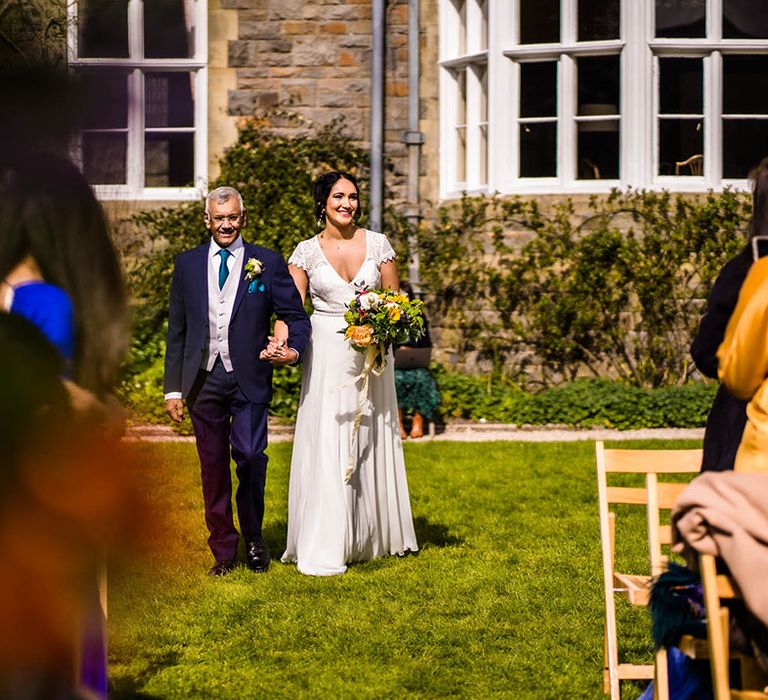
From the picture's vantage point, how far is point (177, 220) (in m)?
12.9

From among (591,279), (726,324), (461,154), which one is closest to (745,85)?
(591,279)

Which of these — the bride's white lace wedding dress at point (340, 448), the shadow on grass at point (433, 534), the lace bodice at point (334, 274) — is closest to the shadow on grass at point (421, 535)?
the shadow on grass at point (433, 534)

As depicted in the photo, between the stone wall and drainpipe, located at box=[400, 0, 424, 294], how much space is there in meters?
0.12

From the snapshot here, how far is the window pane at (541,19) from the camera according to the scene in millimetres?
13016

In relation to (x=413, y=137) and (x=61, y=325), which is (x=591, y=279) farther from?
(x=61, y=325)

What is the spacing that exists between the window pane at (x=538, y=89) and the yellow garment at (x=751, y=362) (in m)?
10.0

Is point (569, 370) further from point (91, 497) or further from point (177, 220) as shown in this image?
point (91, 497)

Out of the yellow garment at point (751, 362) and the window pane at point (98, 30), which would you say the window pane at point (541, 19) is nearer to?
the yellow garment at point (751, 362)

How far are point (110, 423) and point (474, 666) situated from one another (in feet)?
14.4

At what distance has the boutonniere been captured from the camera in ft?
21.6

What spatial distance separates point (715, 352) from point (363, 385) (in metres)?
3.45

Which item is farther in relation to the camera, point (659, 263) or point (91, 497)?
point (659, 263)

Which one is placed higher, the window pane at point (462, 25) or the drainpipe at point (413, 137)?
the window pane at point (462, 25)

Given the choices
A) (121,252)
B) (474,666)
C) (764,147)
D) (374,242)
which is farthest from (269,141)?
(121,252)
